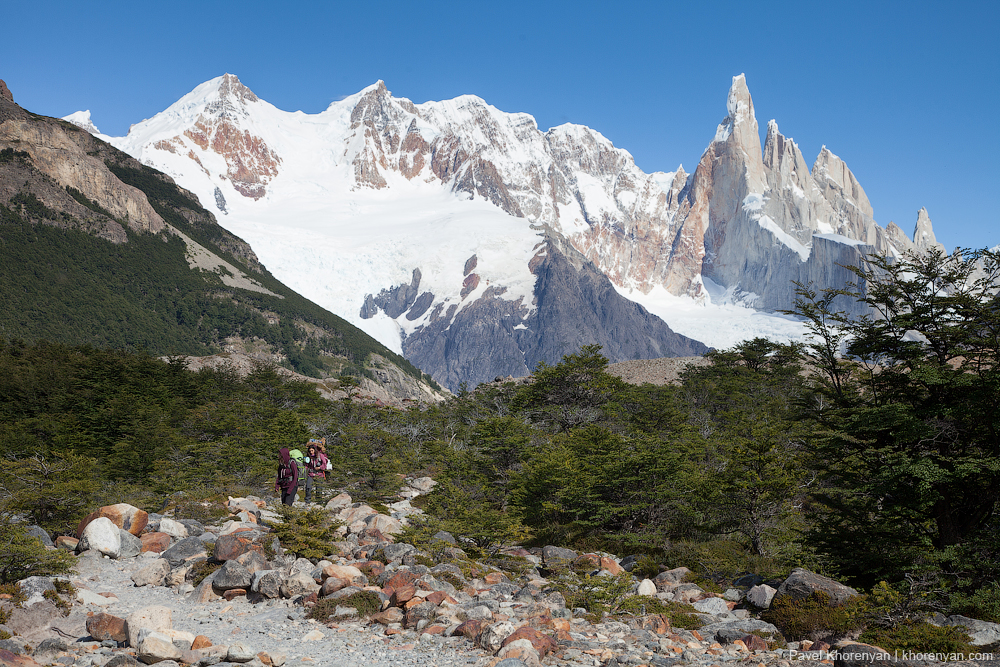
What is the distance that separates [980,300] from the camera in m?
12.9

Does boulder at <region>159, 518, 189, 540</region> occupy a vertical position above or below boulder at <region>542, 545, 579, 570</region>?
below

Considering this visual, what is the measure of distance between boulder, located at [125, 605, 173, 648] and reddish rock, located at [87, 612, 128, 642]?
142 millimetres

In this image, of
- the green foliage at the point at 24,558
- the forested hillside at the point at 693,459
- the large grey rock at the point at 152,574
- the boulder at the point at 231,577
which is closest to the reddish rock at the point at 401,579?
the boulder at the point at 231,577

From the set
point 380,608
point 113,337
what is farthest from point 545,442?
point 113,337

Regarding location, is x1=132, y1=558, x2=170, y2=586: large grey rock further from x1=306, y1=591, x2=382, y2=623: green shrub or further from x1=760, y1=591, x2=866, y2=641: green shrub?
x1=760, y1=591, x2=866, y2=641: green shrub

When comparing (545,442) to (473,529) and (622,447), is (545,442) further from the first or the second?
(473,529)

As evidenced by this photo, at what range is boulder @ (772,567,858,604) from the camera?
10602 millimetres

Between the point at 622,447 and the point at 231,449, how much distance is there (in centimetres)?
1946

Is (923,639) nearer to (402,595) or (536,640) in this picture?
(536,640)

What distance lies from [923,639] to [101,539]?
1550cm

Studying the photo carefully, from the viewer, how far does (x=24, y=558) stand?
10742 mm

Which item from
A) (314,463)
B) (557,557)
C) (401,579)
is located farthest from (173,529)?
(557,557)

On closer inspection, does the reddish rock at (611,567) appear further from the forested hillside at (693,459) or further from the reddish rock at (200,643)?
the reddish rock at (200,643)

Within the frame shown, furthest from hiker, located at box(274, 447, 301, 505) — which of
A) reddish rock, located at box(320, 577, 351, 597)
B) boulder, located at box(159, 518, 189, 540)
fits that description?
reddish rock, located at box(320, 577, 351, 597)
